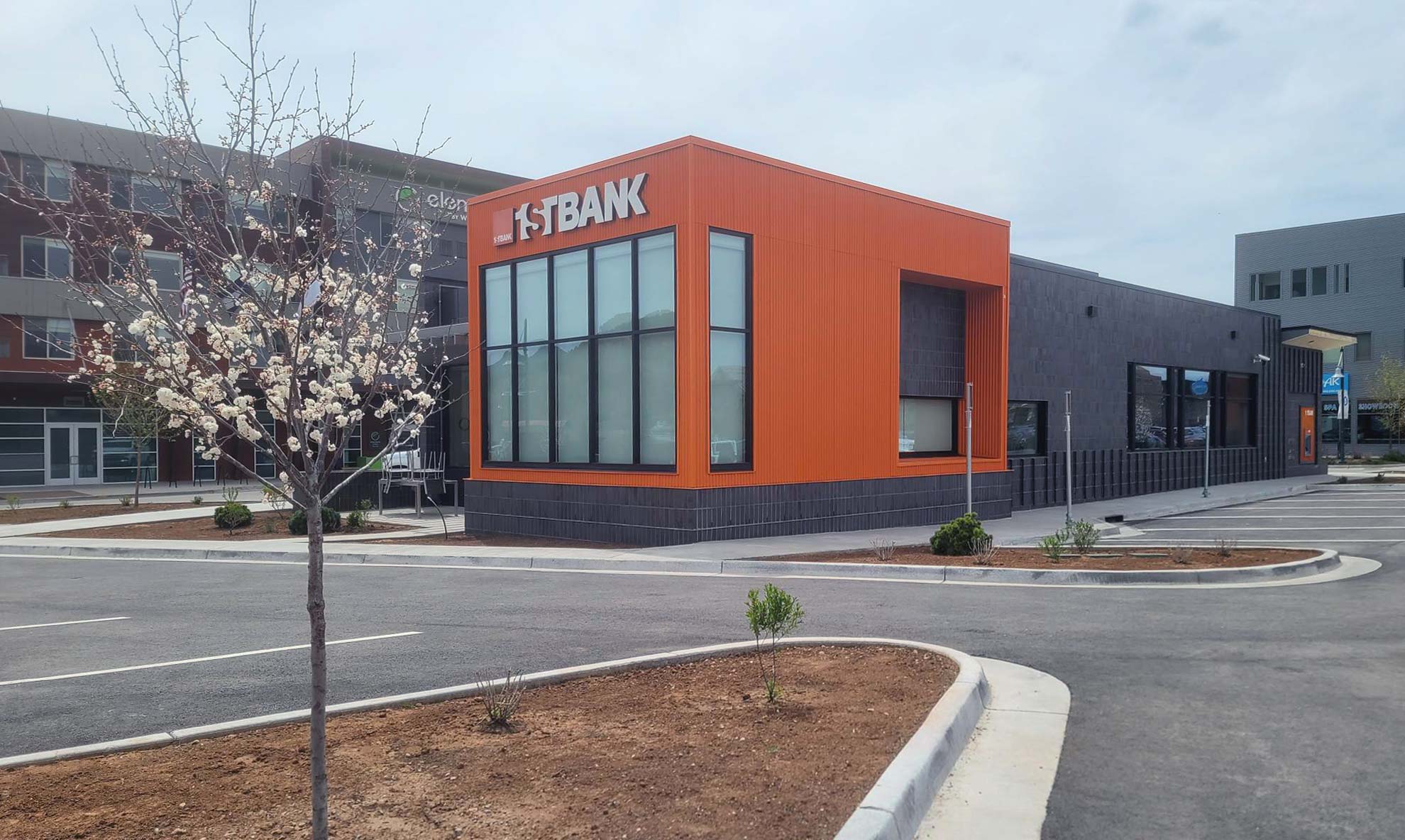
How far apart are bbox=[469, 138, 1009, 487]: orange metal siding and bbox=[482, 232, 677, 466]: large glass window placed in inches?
14.0

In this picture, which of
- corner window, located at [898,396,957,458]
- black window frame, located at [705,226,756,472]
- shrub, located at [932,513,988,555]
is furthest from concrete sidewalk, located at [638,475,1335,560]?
corner window, located at [898,396,957,458]

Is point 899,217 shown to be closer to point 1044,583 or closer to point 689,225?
point 689,225

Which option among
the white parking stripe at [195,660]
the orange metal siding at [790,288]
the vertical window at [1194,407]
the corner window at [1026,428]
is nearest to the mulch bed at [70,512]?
the orange metal siding at [790,288]

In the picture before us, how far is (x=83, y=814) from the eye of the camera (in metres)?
4.75

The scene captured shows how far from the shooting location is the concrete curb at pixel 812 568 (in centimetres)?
1263

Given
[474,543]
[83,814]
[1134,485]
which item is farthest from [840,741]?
[1134,485]

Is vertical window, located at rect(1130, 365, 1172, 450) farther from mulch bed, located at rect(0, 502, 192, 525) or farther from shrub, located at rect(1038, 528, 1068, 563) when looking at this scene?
mulch bed, located at rect(0, 502, 192, 525)

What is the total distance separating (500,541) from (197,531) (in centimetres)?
787

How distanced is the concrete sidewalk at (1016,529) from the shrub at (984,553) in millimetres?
1843

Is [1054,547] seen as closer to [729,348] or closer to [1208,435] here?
[729,348]

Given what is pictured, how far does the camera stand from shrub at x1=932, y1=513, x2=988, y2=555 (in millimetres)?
14531

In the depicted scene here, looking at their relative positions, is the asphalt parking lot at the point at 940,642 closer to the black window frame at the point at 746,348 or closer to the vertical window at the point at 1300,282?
the black window frame at the point at 746,348

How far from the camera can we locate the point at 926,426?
74.4 ft

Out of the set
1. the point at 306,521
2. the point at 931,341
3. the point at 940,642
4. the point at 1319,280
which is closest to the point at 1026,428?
the point at 931,341
